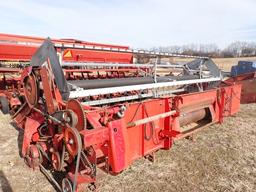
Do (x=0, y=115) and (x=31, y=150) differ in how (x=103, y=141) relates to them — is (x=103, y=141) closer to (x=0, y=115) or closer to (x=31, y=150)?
(x=31, y=150)

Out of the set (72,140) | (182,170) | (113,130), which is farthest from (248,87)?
(72,140)

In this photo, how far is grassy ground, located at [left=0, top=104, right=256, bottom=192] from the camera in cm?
312

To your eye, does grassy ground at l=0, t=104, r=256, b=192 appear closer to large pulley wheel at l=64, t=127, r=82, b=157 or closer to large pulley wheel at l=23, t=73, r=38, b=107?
large pulley wheel at l=64, t=127, r=82, b=157

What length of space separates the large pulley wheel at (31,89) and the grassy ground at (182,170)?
3.10 ft

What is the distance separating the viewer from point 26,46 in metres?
5.73

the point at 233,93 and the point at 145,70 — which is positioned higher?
the point at 145,70

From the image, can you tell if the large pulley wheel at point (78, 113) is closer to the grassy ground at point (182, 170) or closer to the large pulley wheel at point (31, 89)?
the grassy ground at point (182, 170)

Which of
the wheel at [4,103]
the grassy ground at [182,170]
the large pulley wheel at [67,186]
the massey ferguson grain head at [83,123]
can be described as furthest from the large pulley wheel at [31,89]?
the wheel at [4,103]

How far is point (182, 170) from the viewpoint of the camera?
3.53 metres

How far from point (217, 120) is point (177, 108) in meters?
1.82

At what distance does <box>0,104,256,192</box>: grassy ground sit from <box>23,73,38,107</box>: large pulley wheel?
3.10ft

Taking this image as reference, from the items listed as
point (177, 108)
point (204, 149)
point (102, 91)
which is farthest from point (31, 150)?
point (204, 149)

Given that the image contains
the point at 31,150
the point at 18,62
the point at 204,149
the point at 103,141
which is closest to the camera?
the point at 103,141

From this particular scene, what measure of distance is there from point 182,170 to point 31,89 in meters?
2.23
